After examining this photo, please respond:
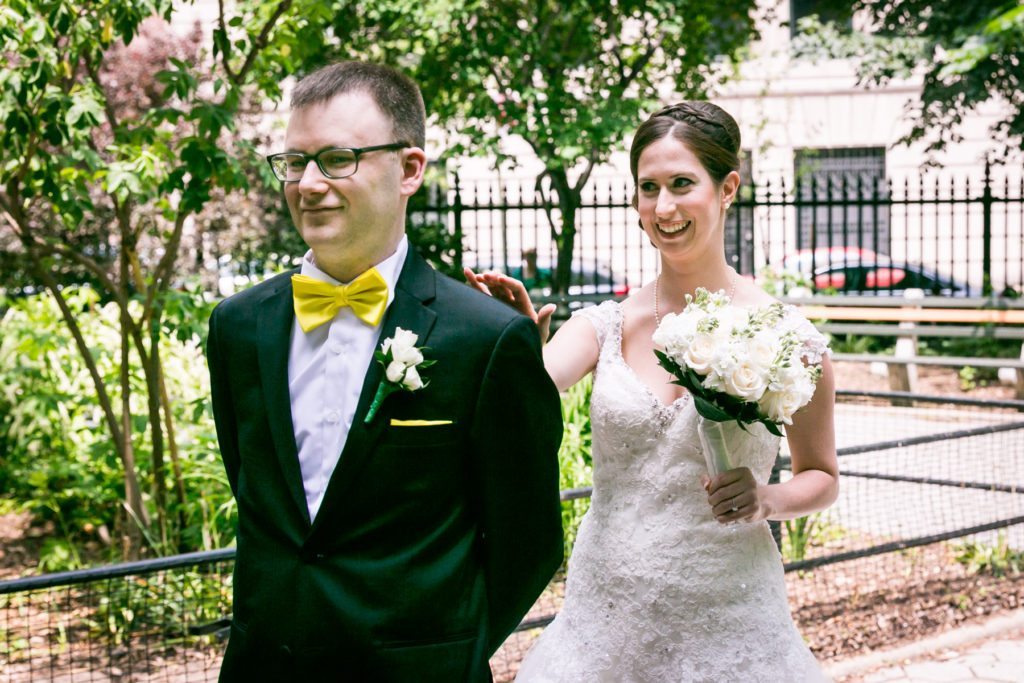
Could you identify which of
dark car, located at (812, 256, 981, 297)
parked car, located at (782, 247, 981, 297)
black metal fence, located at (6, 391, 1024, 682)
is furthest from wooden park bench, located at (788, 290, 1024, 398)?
black metal fence, located at (6, 391, 1024, 682)

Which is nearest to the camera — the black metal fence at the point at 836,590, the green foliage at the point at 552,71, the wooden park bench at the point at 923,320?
the black metal fence at the point at 836,590

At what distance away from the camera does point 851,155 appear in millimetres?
26938

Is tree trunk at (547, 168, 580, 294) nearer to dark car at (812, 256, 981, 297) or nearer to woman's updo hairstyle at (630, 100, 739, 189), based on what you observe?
dark car at (812, 256, 981, 297)

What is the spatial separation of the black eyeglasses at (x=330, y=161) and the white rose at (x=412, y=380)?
0.42 metres

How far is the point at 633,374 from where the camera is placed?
3.31 meters

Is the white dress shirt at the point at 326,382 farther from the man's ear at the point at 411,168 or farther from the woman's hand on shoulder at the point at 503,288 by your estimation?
the woman's hand on shoulder at the point at 503,288

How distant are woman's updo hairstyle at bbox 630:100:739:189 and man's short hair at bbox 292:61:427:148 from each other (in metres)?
1.00

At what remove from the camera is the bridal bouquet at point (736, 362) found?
2.78 m

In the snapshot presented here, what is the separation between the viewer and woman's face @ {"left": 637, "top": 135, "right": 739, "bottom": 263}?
10.5 feet

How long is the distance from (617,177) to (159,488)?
66.0 ft

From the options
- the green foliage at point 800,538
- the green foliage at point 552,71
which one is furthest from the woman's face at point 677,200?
the green foliage at point 552,71

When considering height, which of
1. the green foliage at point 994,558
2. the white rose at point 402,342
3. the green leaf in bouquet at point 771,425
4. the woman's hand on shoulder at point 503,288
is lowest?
the green foliage at point 994,558

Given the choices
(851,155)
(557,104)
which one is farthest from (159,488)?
(851,155)

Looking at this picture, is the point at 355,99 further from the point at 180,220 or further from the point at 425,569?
the point at 180,220
